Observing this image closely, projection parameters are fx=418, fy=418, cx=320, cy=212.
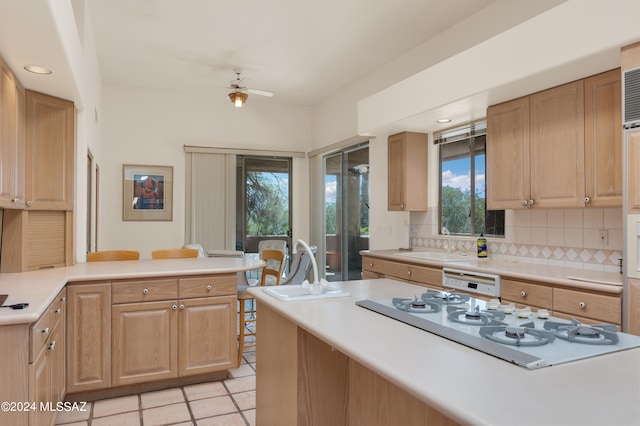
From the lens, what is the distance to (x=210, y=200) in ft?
20.9

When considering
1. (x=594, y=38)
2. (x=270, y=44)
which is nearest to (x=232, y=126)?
(x=270, y=44)

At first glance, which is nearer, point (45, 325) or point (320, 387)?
point (320, 387)

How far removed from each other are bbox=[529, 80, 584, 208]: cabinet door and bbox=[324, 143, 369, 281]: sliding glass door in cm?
288

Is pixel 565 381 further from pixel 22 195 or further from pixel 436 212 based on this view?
pixel 436 212

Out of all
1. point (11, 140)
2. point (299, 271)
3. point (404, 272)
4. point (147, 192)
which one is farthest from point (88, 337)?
point (147, 192)

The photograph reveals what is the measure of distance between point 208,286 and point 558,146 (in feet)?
8.97

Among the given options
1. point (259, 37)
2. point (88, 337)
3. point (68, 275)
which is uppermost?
point (259, 37)

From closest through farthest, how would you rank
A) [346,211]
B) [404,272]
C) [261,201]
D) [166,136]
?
[404,272]
[166,136]
[346,211]
[261,201]

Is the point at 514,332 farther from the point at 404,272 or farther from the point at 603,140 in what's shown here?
the point at 404,272

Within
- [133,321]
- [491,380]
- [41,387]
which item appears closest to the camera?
[491,380]

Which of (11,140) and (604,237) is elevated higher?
(11,140)

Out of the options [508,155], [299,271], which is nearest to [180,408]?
[299,271]

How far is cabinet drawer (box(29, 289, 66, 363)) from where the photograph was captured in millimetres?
1897

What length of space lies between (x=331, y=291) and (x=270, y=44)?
335 cm
